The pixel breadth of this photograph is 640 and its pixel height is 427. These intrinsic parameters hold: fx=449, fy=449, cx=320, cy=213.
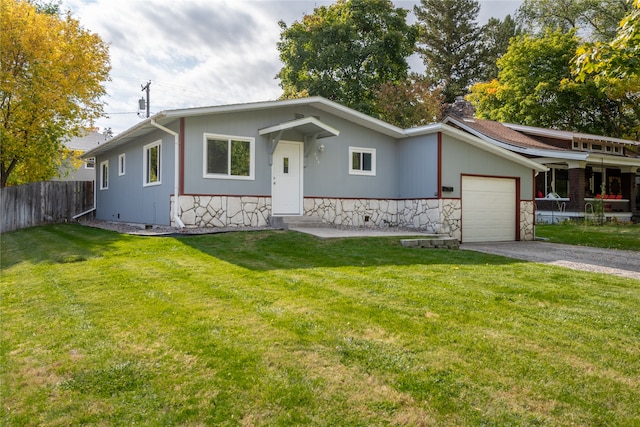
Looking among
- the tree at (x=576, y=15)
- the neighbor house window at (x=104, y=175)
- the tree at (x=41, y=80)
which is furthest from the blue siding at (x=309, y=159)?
the tree at (x=576, y=15)

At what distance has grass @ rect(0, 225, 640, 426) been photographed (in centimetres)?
249

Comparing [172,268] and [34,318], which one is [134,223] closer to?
[172,268]

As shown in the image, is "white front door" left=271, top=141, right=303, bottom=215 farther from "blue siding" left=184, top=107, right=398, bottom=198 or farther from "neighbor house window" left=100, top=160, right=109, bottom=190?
"neighbor house window" left=100, top=160, right=109, bottom=190

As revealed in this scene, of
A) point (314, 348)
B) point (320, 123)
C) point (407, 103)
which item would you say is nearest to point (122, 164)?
point (320, 123)

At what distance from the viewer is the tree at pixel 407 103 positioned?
23.6 m

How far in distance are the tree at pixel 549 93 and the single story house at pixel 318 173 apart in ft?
47.7

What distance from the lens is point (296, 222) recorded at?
11.4 metres

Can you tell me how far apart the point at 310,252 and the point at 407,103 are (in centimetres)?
1807

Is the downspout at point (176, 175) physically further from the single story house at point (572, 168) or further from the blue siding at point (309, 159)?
the single story house at point (572, 168)

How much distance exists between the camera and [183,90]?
30062 millimetres

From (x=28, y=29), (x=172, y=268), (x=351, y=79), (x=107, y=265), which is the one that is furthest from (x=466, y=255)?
(x=351, y=79)

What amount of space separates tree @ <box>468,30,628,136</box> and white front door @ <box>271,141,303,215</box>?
18.9 m

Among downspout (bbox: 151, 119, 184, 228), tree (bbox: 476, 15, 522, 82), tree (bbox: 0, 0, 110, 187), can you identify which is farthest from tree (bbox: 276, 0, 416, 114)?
downspout (bbox: 151, 119, 184, 228)

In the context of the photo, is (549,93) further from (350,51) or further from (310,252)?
(310,252)
